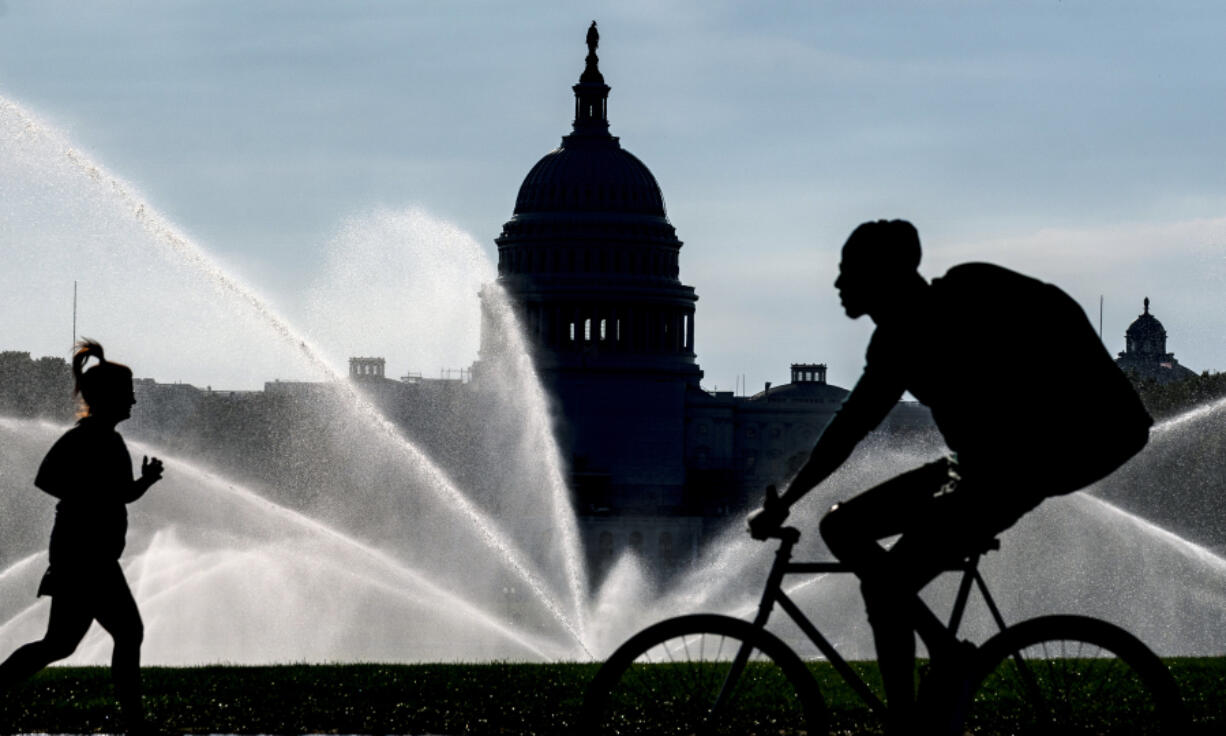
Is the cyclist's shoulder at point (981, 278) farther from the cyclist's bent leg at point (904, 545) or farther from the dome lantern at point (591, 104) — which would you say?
the dome lantern at point (591, 104)

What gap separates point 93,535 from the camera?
1024 cm

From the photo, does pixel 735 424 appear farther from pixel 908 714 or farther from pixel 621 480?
pixel 908 714

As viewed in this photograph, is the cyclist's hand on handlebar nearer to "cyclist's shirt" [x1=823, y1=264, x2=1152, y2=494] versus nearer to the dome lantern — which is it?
"cyclist's shirt" [x1=823, y1=264, x2=1152, y2=494]

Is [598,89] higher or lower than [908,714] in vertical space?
higher

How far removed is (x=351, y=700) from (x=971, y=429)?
19.5 feet

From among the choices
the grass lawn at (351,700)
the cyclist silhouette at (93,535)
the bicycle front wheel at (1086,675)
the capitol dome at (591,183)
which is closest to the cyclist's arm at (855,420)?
the bicycle front wheel at (1086,675)

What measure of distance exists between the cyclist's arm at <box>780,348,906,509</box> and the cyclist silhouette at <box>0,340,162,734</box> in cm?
327

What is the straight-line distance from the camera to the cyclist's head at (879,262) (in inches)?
333

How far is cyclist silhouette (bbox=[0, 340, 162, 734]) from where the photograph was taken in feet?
33.4

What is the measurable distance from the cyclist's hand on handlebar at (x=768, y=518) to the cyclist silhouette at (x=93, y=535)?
3083 millimetres

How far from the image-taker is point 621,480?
14875 centimetres

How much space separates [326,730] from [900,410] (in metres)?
138

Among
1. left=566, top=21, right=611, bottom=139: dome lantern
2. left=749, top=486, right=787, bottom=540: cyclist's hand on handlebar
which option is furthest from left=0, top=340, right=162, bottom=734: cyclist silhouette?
left=566, top=21, right=611, bottom=139: dome lantern

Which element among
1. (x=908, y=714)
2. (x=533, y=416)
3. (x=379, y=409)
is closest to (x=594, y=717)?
(x=908, y=714)
